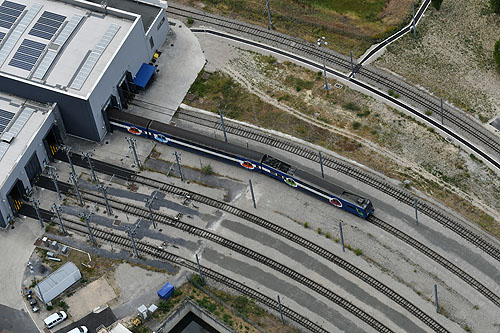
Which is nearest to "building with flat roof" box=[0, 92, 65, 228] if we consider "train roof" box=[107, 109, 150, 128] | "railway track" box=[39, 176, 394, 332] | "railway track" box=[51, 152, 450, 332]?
"railway track" box=[39, 176, 394, 332]

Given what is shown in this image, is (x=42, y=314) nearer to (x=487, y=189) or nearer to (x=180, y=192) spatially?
(x=180, y=192)

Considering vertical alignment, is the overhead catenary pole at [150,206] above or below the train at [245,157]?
below

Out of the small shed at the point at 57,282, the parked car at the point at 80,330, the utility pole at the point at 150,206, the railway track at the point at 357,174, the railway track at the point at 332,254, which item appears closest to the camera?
the parked car at the point at 80,330

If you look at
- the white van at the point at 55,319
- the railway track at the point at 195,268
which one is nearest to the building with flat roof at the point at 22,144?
the railway track at the point at 195,268

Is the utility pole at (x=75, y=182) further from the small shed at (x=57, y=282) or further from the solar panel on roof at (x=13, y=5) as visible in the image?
the solar panel on roof at (x=13, y=5)

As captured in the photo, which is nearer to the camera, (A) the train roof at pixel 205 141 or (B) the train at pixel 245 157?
(B) the train at pixel 245 157

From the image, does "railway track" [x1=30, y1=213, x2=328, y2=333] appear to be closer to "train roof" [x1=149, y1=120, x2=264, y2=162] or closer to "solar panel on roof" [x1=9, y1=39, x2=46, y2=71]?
"train roof" [x1=149, y1=120, x2=264, y2=162]

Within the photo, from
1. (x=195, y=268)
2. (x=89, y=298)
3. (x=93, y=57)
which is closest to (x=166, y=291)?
(x=195, y=268)

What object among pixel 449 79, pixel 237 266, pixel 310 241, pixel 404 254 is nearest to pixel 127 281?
pixel 237 266
